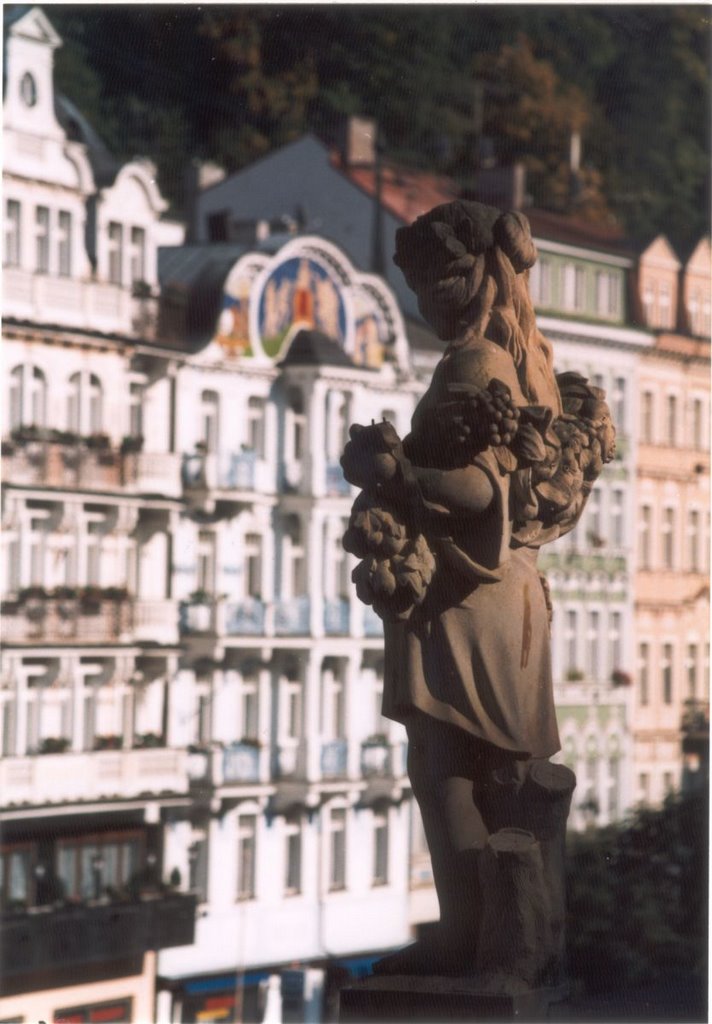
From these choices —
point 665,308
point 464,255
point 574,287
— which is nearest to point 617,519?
point 665,308

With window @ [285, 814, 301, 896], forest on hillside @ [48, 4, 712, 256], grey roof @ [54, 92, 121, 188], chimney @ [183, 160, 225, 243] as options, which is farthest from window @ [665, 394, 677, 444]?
grey roof @ [54, 92, 121, 188]

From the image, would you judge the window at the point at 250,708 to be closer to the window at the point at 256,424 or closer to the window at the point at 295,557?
the window at the point at 295,557

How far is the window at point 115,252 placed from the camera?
43.1 metres

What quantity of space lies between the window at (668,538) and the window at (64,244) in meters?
15.8

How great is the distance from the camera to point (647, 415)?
54.8 meters

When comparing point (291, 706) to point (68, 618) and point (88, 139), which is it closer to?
point (68, 618)

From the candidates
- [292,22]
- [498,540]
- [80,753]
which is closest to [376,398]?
[292,22]

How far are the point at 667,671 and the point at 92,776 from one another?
15.1 meters

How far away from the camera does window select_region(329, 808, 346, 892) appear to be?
46219 mm

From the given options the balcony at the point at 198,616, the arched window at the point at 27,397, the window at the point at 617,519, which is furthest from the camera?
the window at the point at 617,519

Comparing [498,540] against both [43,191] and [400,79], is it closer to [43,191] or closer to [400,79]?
[43,191]

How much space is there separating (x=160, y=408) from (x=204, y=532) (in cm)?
201

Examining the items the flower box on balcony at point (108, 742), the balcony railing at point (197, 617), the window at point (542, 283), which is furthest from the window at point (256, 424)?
the flower box on balcony at point (108, 742)

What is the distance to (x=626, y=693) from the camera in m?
52.8
